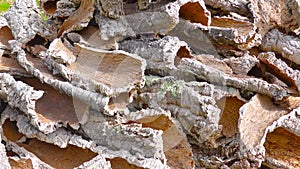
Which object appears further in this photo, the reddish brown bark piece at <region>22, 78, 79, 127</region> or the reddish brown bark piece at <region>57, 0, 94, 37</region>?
the reddish brown bark piece at <region>57, 0, 94, 37</region>

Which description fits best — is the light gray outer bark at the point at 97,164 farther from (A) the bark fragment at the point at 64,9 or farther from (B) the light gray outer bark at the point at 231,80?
(A) the bark fragment at the point at 64,9

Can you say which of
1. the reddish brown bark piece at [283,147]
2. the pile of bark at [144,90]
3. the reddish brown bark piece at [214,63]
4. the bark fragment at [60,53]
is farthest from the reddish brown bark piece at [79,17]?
the reddish brown bark piece at [283,147]

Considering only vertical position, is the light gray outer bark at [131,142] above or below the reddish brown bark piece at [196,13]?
below

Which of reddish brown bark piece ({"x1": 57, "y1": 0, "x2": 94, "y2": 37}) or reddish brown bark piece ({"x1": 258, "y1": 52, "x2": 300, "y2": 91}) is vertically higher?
reddish brown bark piece ({"x1": 57, "y1": 0, "x2": 94, "y2": 37})

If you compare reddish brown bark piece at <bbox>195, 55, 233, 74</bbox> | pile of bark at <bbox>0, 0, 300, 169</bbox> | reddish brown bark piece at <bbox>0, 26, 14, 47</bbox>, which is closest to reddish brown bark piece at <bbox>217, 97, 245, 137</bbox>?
pile of bark at <bbox>0, 0, 300, 169</bbox>

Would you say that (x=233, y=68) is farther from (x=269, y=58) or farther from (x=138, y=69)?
(x=138, y=69)

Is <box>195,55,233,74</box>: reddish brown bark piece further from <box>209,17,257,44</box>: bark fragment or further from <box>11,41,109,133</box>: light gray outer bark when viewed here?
<box>11,41,109,133</box>: light gray outer bark
